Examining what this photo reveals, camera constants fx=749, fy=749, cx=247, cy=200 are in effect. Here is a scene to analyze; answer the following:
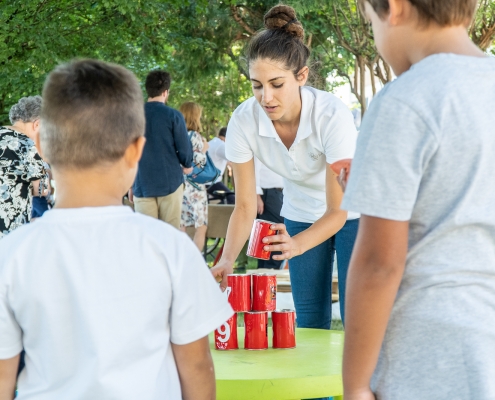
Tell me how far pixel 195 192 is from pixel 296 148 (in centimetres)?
543

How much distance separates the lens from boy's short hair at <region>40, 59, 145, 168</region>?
5.02 ft

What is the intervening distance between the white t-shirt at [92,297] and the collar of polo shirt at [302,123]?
1.53 m

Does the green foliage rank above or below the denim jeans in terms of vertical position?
above

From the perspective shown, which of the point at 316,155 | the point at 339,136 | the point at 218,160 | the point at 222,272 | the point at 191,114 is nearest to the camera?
the point at 222,272

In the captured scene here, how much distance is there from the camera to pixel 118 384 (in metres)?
1.51

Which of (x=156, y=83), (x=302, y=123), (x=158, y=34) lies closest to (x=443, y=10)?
(x=302, y=123)

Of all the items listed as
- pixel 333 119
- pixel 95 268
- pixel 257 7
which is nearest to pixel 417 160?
pixel 95 268

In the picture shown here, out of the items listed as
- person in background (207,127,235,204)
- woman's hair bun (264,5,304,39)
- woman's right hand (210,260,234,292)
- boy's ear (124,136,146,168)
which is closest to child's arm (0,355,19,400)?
boy's ear (124,136,146,168)

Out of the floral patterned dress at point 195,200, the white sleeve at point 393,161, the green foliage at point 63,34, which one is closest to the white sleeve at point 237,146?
the white sleeve at point 393,161

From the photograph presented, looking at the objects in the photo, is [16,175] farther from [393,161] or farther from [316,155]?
[393,161]

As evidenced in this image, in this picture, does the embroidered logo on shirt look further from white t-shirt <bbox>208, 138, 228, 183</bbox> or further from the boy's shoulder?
A: white t-shirt <bbox>208, 138, 228, 183</bbox>

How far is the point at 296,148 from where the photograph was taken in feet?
10.0

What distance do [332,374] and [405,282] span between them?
961mm

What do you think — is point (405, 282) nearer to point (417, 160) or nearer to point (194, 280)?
point (417, 160)
